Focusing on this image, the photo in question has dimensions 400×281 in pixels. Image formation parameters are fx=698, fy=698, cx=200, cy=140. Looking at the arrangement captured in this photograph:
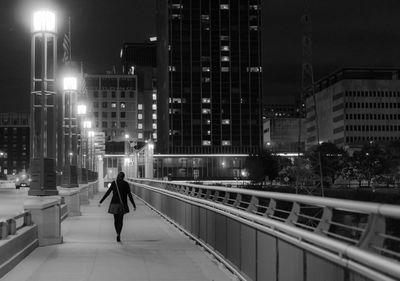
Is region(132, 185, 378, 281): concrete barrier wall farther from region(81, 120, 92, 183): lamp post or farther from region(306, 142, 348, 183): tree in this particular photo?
region(306, 142, 348, 183): tree

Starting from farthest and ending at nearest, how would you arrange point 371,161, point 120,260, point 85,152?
point 371,161 < point 85,152 < point 120,260

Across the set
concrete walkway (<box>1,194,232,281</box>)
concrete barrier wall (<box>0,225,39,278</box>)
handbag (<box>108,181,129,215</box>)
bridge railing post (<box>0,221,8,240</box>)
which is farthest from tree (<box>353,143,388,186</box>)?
bridge railing post (<box>0,221,8,240</box>)

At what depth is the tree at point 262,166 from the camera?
138 m

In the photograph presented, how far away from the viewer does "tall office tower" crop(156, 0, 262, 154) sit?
176000 mm

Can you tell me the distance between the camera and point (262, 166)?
139 m

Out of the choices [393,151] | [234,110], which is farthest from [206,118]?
[393,151]

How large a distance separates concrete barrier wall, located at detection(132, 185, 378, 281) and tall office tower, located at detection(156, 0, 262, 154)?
157854 mm

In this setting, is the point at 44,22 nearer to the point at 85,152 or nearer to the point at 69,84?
the point at 69,84

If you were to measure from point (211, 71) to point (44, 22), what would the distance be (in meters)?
161

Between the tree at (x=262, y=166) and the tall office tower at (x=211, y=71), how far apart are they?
33.7 meters

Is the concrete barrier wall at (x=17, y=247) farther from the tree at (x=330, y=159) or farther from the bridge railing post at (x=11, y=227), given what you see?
the tree at (x=330, y=159)

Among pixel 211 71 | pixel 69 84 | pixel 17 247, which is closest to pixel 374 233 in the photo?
pixel 17 247

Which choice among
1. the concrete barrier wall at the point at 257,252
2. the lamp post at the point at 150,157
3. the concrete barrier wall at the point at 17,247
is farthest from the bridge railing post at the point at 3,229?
the lamp post at the point at 150,157

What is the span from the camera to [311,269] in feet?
22.2
